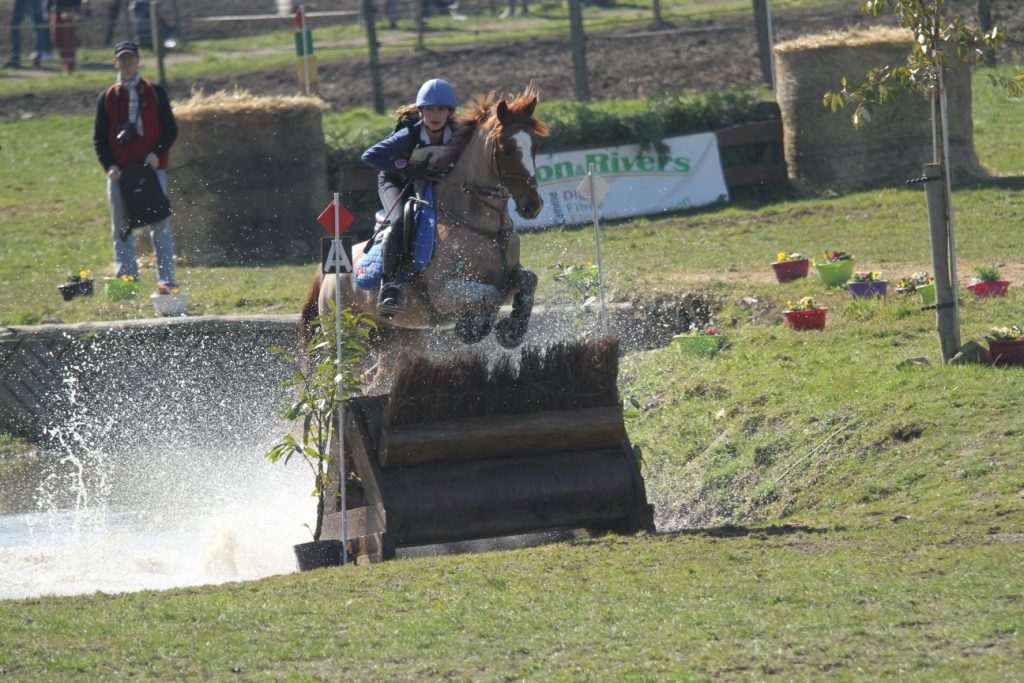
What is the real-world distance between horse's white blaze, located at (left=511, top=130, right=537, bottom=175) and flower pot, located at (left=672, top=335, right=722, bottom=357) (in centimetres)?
375

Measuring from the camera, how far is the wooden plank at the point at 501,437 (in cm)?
808

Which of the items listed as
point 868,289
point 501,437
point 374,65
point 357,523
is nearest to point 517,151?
point 501,437

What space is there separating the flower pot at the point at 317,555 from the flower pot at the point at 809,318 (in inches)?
196

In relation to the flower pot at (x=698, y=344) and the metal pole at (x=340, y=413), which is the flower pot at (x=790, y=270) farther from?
the metal pole at (x=340, y=413)

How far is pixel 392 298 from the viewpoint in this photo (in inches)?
367

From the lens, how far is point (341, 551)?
8305 millimetres

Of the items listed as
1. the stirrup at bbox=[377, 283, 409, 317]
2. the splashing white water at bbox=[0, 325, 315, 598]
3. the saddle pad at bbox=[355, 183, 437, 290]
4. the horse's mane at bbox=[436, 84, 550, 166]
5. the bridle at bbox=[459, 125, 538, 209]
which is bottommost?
the splashing white water at bbox=[0, 325, 315, 598]

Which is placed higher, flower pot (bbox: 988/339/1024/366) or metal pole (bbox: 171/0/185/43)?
metal pole (bbox: 171/0/185/43)

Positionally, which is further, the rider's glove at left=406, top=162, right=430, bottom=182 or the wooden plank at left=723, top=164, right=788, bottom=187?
the wooden plank at left=723, top=164, right=788, bottom=187

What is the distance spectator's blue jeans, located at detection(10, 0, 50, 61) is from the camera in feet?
92.6

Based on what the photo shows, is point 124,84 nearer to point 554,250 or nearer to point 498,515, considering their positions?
point 554,250

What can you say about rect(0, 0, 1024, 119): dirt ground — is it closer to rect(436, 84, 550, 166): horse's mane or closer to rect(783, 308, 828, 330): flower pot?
rect(783, 308, 828, 330): flower pot

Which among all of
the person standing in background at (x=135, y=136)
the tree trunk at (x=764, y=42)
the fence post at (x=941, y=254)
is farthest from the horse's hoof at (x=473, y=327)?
the tree trunk at (x=764, y=42)

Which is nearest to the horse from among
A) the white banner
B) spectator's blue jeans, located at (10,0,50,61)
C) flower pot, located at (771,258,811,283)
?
flower pot, located at (771,258,811,283)
